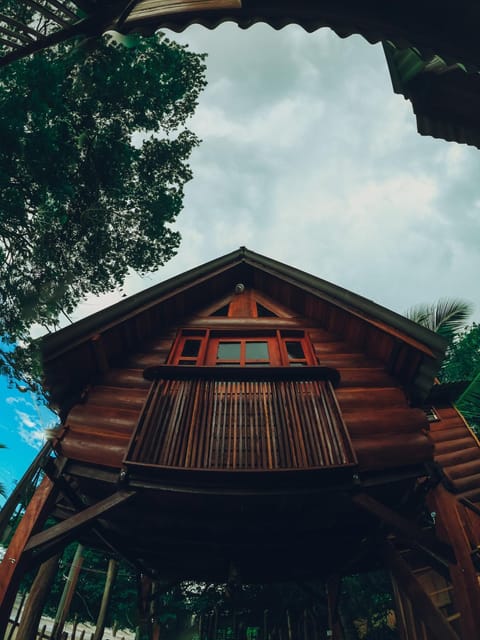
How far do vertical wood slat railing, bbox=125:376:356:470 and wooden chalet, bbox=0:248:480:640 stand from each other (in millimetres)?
22

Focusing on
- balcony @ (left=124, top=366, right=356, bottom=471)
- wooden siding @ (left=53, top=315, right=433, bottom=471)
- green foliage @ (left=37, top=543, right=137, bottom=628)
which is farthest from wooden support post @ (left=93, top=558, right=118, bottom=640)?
balcony @ (left=124, top=366, right=356, bottom=471)

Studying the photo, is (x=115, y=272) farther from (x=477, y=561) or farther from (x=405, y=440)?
(x=477, y=561)

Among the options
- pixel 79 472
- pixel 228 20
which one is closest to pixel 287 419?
pixel 79 472

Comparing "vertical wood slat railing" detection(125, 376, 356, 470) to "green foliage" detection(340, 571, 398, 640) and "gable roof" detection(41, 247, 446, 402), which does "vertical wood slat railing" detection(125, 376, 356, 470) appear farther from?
"green foliage" detection(340, 571, 398, 640)

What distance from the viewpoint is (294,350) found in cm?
789

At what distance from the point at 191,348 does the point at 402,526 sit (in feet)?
17.5

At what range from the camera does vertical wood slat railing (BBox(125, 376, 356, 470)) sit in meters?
4.98

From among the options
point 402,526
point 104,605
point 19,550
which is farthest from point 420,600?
point 104,605

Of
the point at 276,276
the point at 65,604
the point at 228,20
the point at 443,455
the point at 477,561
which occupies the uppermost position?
the point at 276,276

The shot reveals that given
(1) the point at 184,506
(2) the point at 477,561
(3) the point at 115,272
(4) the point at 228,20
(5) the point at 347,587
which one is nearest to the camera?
(4) the point at 228,20

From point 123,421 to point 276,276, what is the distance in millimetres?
5266

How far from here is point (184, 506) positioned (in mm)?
5332

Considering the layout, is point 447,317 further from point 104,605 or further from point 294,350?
point 104,605

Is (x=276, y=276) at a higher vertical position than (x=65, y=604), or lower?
higher
